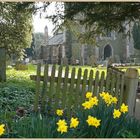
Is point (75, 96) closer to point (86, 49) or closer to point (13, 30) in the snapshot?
point (13, 30)

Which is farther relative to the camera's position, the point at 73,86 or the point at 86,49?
the point at 86,49

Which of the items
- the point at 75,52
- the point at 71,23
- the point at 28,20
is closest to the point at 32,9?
the point at 71,23

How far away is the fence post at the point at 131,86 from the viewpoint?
641 centimetres

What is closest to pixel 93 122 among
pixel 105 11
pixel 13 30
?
pixel 105 11

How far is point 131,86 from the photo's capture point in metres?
6.46

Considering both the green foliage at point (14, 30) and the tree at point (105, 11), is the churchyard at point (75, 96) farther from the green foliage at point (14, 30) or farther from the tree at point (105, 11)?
the green foliage at point (14, 30)

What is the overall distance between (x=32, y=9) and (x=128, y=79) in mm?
5133

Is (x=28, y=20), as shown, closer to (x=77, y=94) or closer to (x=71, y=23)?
(x=71, y=23)

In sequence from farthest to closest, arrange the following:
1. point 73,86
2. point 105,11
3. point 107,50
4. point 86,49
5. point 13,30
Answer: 1. point 107,50
2. point 86,49
3. point 13,30
4. point 105,11
5. point 73,86

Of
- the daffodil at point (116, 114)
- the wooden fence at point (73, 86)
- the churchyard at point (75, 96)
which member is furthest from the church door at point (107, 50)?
the daffodil at point (116, 114)

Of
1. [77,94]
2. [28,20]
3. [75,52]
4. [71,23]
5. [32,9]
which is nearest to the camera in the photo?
[77,94]

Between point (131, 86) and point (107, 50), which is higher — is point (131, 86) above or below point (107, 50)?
below

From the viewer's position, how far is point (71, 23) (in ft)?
43.0

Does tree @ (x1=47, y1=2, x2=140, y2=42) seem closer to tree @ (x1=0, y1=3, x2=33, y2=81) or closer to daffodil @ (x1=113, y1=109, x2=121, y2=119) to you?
daffodil @ (x1=113, y1=109, x2=121, y2=119)
